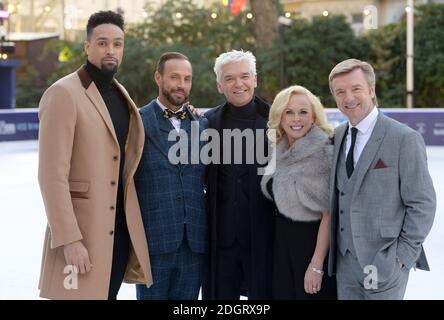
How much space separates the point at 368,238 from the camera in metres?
3.33

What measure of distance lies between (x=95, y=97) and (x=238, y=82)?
2.45 feet

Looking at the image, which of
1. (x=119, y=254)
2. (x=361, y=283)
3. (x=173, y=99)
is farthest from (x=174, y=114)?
(x=361, y=283)

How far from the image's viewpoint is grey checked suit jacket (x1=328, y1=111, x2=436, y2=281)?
3.22 metres

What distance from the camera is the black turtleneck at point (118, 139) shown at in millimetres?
3648

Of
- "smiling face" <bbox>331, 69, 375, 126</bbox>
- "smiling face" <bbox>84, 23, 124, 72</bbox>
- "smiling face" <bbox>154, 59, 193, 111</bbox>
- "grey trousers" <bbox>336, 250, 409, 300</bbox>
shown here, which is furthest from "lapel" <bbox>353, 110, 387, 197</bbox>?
"smiling face" <bbox>84, 23, 124, 72</bbox>

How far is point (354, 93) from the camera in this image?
11.1ft

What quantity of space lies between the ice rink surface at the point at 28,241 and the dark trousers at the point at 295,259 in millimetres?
2086

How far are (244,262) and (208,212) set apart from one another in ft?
1.02

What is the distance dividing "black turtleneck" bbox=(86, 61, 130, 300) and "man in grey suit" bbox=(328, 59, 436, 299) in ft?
3.23

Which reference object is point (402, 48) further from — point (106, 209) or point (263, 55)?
point (106, 209)

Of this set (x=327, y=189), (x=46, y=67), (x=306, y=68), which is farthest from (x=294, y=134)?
(x=46, y=67)

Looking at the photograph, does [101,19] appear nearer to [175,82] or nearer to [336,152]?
[175,82]

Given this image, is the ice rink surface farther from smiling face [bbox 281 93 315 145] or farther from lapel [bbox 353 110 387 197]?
lapel [bbox 353 110 387 197]

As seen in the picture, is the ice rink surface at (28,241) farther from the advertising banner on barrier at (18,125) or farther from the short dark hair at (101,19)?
the advertising banner on barrier at (18,125)
